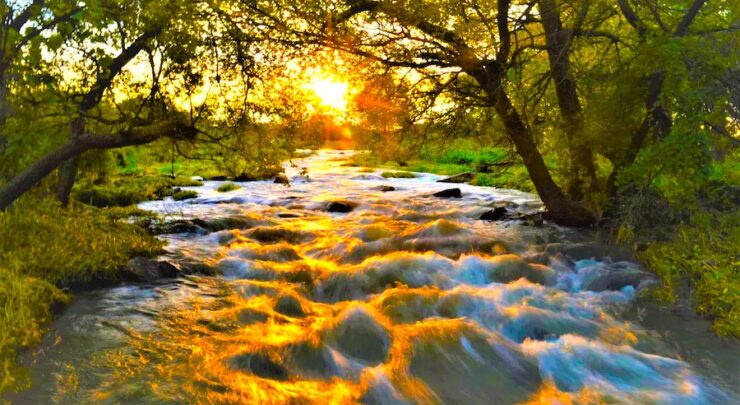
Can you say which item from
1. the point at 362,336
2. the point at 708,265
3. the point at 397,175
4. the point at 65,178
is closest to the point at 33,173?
the point at 65,178

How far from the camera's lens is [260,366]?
552 centimetres

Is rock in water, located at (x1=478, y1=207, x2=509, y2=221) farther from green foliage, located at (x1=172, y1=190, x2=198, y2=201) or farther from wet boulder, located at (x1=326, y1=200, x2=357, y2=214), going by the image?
green foliage, located at (x1=172, y1=190, x2=198, y2=201)

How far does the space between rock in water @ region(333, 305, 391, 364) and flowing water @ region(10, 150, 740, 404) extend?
0.02 meters

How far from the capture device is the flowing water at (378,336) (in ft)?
16.8

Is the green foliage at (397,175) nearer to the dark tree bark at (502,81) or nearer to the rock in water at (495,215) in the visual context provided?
the rock in water at (495,215)

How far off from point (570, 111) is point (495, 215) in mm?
3877

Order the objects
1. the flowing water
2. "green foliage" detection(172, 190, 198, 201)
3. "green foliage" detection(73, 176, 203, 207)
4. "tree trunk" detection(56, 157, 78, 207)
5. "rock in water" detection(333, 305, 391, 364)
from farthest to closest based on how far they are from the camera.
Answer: "green foliage" detection(172, 190, 198, 201), "green foliage" detection(73, 176, 203, 207), "tree trunk" detection(56, 157, 78, 207), "rock in water" detection(333, 305, 391, 364), the flowing water

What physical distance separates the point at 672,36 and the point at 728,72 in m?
1.06

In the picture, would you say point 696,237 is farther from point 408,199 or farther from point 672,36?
point 408,199

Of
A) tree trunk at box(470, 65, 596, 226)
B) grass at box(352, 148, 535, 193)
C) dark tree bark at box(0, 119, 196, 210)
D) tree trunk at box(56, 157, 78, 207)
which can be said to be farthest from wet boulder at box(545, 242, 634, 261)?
tree trunk at box(56, 157, 78, 207)

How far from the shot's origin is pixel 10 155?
893 centimetres

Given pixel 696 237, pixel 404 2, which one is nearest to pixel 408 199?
pixel 404 2

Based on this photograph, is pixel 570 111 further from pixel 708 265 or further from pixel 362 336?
pixel 362 336

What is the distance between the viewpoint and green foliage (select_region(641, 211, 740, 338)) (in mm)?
6742
